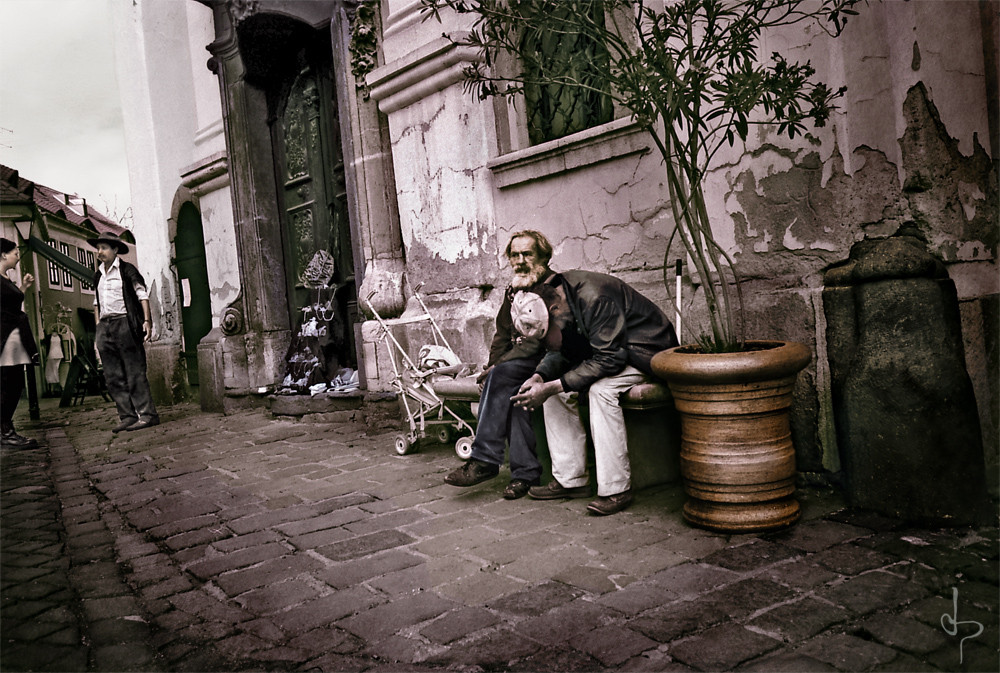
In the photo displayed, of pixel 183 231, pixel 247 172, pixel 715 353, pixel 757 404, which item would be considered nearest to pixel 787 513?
pixel 757 404

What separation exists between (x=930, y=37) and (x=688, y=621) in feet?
10.3

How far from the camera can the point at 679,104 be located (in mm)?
3289

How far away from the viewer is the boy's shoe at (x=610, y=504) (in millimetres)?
3764

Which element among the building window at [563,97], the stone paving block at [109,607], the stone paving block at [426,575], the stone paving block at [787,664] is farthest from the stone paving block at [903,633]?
the building window at [563,97]

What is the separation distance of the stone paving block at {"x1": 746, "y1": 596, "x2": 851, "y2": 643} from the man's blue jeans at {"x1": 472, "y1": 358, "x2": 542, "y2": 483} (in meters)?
1.96

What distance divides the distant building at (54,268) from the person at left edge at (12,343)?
11.0 inches

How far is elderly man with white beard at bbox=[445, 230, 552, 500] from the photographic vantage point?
165 inches

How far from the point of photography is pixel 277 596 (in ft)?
9.72

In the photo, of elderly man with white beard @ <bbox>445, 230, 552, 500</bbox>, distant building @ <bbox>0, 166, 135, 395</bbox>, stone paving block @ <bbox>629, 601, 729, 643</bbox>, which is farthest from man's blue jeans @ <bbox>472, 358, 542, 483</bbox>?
distant building @ <bbox>0, 166, 135, 395</bbox>

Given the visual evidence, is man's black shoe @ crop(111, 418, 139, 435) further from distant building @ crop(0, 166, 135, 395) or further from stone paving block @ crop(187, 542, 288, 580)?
Result: stone paving block @ crop(187, 542, 288, 580)

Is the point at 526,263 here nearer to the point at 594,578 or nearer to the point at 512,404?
the point at 512,404

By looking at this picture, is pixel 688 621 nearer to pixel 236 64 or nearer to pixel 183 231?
pixel 236 64

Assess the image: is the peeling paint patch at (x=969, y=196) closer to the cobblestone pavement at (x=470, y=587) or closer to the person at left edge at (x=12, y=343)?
the cobblestone pavement at (x=470, y=587)
